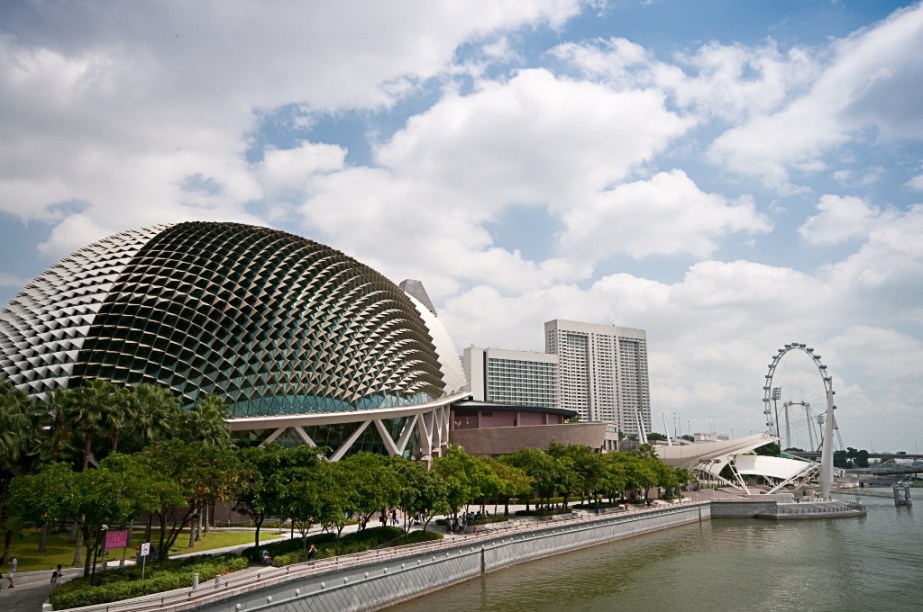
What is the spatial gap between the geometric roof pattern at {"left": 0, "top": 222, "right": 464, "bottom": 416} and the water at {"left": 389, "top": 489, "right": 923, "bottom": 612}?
1013 inches

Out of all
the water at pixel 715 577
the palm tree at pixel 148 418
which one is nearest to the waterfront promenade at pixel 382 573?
the water at pixel 715 577

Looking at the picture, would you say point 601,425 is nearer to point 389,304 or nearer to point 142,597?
point 389,304

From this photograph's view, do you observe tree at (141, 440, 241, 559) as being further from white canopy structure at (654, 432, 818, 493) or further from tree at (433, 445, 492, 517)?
white canopy structure at (654, 432, 818, 493)

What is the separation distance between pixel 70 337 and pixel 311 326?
19.3 m

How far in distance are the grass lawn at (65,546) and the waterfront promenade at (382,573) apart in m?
3.08

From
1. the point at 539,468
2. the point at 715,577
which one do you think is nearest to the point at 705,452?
the point at 539,468

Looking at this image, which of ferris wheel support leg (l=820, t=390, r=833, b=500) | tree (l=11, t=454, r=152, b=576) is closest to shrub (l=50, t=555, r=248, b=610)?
tree (l=11, t=454, r=152, b=576)

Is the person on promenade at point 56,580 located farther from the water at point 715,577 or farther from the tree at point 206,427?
the water at point 715,577

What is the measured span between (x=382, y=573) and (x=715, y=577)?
21020mm

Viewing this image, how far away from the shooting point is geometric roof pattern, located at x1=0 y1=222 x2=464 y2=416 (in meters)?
51.9

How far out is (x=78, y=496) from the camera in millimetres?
26875

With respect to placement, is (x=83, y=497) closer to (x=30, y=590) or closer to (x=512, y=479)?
(x=30, y=590)

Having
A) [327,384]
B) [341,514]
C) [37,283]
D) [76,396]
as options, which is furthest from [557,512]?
[37,283]

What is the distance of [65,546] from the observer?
128 feet
